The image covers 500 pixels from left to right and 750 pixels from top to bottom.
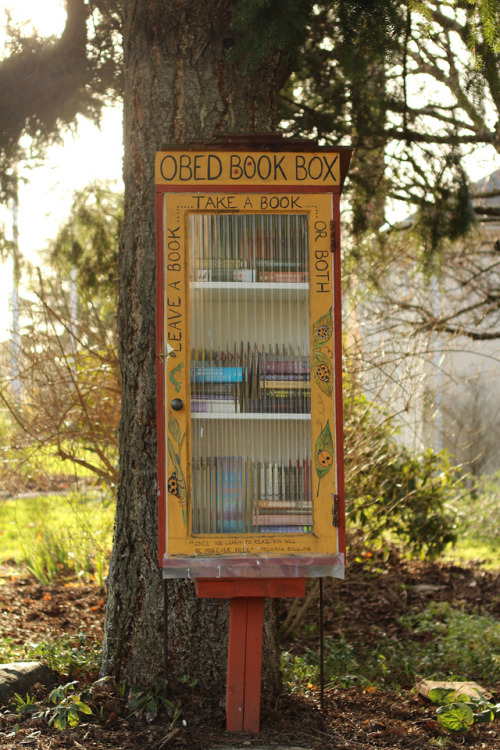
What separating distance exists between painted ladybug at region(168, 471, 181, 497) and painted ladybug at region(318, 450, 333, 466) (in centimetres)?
56

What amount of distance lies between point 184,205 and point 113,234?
145 inches

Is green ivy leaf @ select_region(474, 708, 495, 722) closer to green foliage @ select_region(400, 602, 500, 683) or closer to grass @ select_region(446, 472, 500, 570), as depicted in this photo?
green foliage @ select_region(400, 602, 500, 683)

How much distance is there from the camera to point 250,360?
3.08 meters

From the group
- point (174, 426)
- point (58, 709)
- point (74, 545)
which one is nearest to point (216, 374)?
point (174, 426)

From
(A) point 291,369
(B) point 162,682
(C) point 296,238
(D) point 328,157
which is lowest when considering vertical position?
(B) point 162,682

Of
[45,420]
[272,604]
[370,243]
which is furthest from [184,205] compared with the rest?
[370,243]

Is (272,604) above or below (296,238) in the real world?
below

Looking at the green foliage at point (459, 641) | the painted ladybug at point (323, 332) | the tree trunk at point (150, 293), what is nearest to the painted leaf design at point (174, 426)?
the painted ladybug at point (323, 332)

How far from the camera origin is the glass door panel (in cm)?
301

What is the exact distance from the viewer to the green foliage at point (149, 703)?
3.35 m

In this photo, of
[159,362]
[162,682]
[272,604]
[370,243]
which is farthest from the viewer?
[370,243]

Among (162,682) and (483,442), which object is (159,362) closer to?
(162,682)

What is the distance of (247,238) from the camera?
3.07 m

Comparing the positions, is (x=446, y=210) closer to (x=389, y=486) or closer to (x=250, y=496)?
(x=389, y=486)
